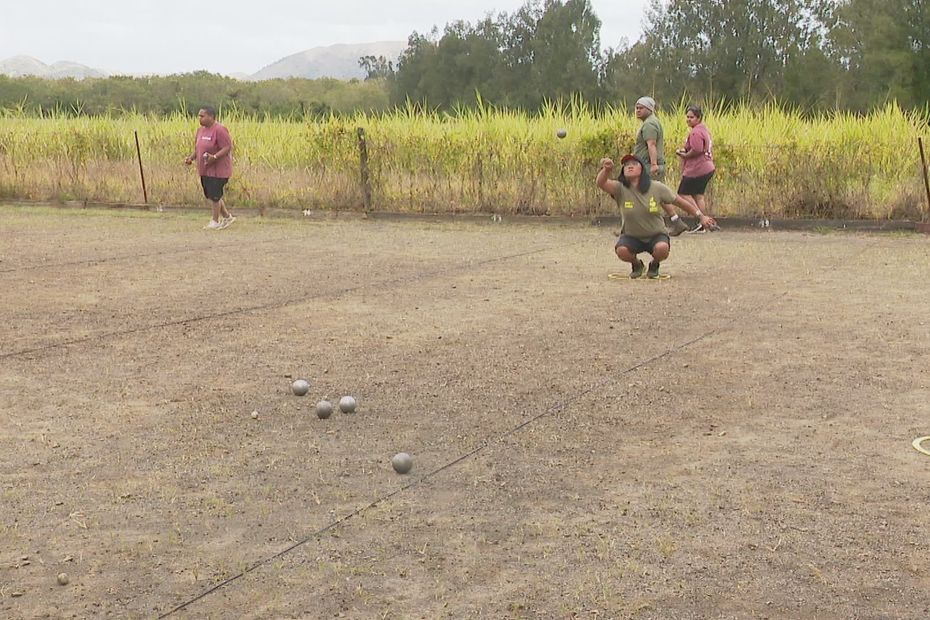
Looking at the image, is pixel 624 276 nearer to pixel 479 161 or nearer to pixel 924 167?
pixel 924 167

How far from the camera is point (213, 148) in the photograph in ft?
52.7

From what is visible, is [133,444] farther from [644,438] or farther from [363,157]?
[363,157]

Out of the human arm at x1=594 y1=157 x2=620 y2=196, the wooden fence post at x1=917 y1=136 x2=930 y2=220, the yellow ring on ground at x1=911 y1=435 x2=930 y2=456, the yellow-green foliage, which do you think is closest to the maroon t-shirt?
the yellow-green foliage

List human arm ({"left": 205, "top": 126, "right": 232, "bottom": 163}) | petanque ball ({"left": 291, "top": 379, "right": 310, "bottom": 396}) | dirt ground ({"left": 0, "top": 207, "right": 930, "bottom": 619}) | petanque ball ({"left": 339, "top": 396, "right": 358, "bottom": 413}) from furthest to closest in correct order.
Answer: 1. human arm ({"left": 205, "top": 126, "right": 232, "bottom": 163})
2. petanque ball ({"left": 291, "top": 379, "right": 310, "bottom": 396})
3. petanque ball ({"left": 339, "top": 396, "right": 358, "bottom": 413})
4. dirt ground ({"left": 0, "top": 207, "right": 930, "bottom": 619})

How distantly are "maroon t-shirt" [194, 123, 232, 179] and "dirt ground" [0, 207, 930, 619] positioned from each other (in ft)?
15.9

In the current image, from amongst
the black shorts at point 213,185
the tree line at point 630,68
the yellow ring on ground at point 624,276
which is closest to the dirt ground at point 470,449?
the yellow ring on ground at point 624,276

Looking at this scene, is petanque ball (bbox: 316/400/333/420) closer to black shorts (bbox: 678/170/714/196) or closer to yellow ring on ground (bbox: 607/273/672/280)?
yellow ring on ground (bbox: 607/273/672/280)

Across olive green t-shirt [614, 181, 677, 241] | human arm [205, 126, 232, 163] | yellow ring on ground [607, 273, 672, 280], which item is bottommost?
yellow ring on ground [607, 273, 672, 280]

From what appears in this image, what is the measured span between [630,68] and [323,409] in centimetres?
5549

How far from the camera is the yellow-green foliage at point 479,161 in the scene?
16.6 meters

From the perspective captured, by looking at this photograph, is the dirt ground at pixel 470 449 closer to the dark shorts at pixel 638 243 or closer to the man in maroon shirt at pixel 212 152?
the dark shorts at pixel 638 243

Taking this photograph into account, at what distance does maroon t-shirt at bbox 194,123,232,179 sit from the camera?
16.0 m

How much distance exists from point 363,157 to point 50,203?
6350mm

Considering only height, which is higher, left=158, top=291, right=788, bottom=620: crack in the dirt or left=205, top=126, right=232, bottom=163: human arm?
left=205, top=126, right=232, bottom=163: human arm
